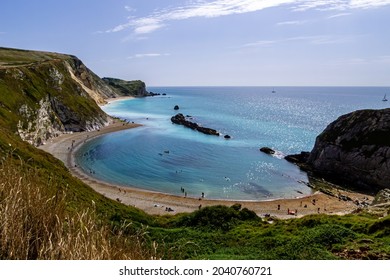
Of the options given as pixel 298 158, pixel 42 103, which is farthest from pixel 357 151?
pixel 42 103

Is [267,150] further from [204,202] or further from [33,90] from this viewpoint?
[33,90]

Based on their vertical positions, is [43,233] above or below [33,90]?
below

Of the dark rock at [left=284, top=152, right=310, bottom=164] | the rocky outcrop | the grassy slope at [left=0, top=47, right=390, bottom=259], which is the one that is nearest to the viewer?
the grassy slope at [left=0, top=47, right=390, bottom=259]

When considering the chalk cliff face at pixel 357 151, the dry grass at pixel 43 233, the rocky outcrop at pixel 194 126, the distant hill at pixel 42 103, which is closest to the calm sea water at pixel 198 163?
the rocky outcrop at pixel 194 126

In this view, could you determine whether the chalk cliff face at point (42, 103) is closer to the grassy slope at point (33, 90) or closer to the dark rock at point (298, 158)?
the grassy slope at point (33, 90)

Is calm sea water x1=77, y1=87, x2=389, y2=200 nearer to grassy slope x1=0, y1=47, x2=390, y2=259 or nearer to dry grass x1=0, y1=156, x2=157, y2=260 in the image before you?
grassy slope x1=0, y1=47, x2=390, y2=259

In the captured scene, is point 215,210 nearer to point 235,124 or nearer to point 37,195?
point 37,195

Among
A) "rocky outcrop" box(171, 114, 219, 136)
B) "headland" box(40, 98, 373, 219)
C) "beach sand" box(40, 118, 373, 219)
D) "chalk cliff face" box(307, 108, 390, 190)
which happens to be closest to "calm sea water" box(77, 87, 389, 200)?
"headland" box(40, 98, 373, 219)
